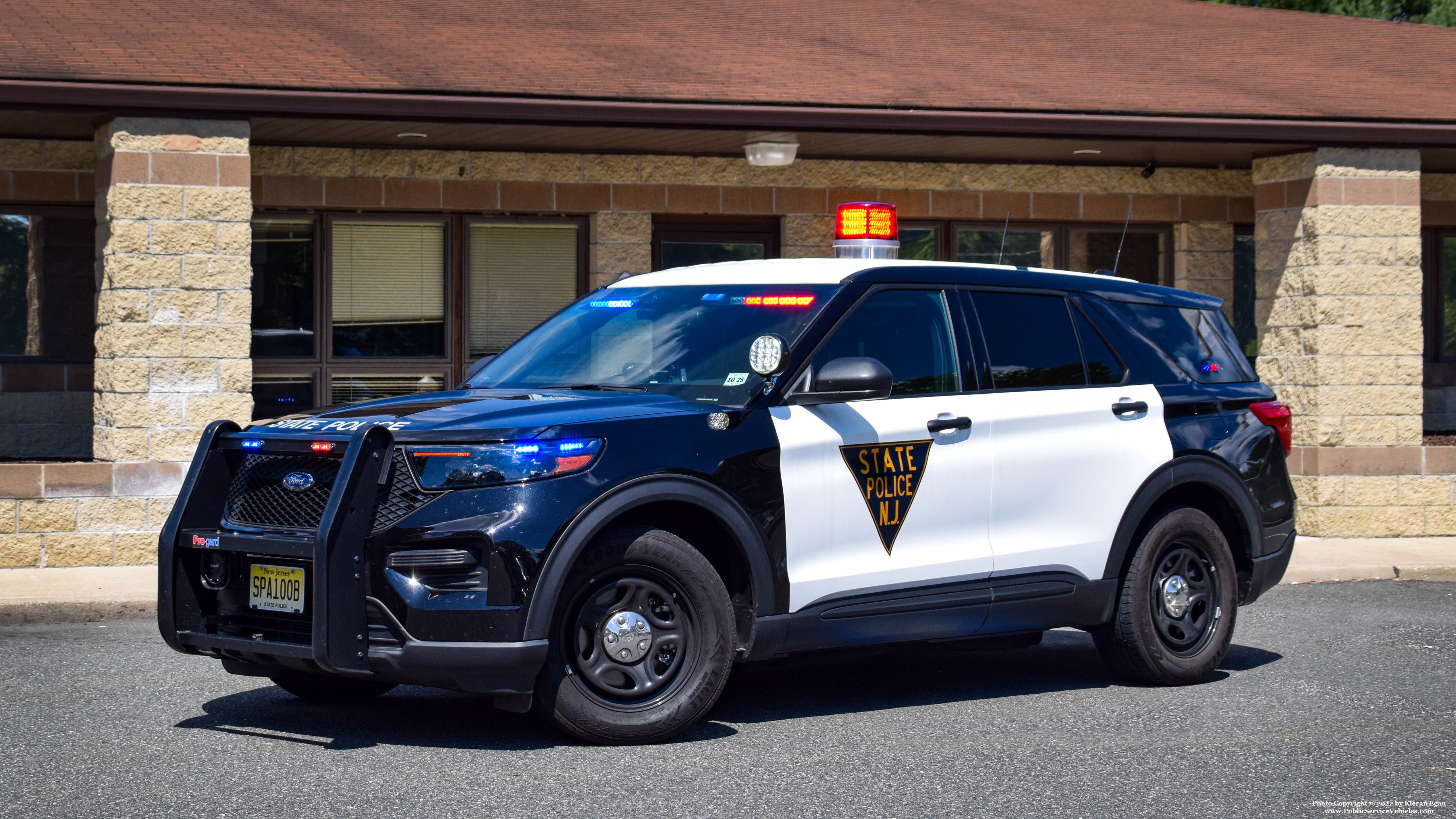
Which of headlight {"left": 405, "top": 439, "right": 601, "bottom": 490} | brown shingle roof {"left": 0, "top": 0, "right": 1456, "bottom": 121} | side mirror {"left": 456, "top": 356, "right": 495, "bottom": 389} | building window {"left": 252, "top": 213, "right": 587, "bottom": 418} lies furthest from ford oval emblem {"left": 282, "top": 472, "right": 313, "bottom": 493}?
building window {"left": 252, "top": 213, "right": 587, "bottom": 418}

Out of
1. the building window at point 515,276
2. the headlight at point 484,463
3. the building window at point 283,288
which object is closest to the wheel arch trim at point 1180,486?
the headlight at point 484,463

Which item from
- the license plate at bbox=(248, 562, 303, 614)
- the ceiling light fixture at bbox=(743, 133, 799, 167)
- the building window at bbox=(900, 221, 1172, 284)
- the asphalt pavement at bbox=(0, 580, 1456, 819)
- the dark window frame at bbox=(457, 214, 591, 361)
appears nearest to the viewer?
the asphalt pavement at bbox=(0, 580, 1456, 819)

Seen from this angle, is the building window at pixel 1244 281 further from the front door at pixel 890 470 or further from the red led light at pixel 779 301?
the red led light at pixel 779 301

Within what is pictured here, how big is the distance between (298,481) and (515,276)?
335 inches

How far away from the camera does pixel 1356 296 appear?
45.5 ft

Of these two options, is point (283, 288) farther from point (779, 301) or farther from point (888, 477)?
point (888, 477)

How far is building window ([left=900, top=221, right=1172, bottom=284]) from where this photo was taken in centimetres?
1548

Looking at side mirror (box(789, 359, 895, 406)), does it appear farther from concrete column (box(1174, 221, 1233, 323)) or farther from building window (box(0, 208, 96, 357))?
concrete column (box(1174, 221, 1233, 323))

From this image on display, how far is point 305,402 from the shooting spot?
1398cm

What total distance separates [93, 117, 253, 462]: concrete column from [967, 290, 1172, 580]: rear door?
6590 millimetres

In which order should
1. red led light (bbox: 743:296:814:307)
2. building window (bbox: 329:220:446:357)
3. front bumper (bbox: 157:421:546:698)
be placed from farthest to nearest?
1. building window (bbox: 329:220:446:357)
2. red led light (bbox: 743:296:814:307)
3. front bumper (bbox: 157:421:546:698)

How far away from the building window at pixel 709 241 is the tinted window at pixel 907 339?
25.3ft

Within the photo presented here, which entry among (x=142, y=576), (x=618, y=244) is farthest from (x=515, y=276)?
(x=142, y=576)

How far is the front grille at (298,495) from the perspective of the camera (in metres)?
5.94
